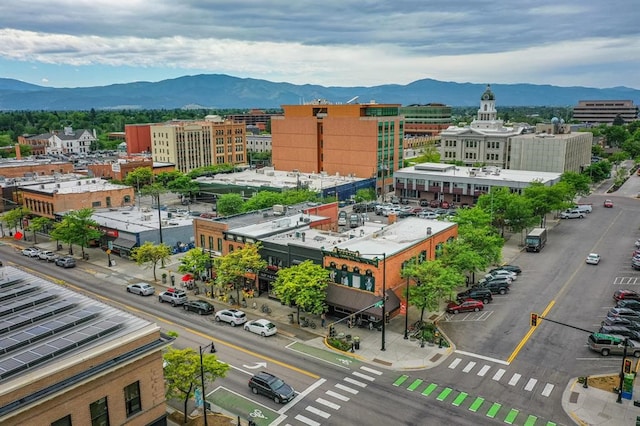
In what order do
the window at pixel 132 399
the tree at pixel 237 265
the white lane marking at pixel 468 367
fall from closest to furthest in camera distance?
1. the window at pixel 132 399
2. the white lane marking at pixel 468 367
3. the tree at pixel 237 265

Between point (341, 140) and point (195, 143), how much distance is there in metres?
51.2

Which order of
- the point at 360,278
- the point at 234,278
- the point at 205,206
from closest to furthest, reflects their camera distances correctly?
the point at 360,278, the point at 234,278, the point at 205,206

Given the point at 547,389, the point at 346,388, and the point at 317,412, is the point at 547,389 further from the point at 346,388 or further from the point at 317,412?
the point at 317,412

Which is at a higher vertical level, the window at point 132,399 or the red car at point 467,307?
the window at point 132,399

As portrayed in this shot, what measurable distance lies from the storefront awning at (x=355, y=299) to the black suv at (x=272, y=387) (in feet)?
40.6

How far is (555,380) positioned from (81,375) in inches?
Result: 1254

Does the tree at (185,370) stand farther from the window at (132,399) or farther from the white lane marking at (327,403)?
the white lane marking at (327,403)

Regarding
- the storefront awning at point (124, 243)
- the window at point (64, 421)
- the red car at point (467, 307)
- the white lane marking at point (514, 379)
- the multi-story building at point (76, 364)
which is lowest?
the white lane marking at point (514, 379)

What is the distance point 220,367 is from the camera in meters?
30.6

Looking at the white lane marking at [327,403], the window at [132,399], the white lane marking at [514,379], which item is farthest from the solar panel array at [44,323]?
the white lane marking at [514,379]

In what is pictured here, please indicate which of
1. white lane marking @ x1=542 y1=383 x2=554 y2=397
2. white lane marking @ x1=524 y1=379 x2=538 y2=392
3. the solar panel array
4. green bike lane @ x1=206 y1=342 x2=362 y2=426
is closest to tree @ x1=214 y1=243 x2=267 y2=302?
green bike lane @ x1=206 y1=342 x2=362 y2=426

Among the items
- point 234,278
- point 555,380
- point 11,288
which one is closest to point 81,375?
point 11,288

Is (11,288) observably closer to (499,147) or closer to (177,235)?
(177,235)

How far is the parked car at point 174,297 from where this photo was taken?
→ 52.1 meters
